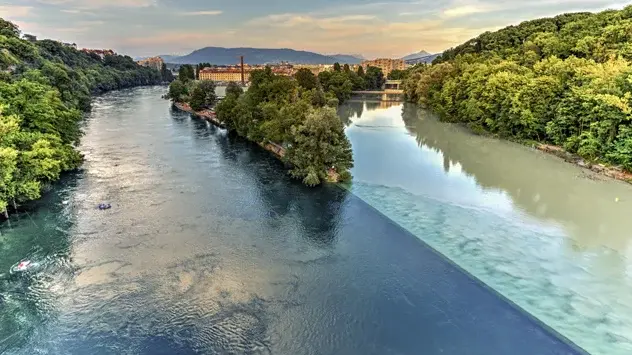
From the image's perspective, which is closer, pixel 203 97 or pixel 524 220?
pixel 524 220

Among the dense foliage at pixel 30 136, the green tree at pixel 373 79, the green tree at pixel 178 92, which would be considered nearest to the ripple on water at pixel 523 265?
the dense foliage at pixel 30 136

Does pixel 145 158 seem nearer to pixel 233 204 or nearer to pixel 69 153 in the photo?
pixel 69 153

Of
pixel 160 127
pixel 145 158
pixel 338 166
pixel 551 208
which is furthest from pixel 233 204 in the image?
pixel 160 127

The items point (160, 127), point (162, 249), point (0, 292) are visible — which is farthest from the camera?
point (160, 127)

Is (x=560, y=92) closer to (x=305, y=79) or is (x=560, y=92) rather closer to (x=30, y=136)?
(x=305, y=79)

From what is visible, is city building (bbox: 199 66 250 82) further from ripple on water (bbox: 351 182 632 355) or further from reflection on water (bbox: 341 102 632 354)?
ripple on water (bbox: 351 182 632 355)

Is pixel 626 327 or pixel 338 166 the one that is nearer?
pixel 626 327

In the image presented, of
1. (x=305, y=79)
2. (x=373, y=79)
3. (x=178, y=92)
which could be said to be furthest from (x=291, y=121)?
(x=373, y=79)
